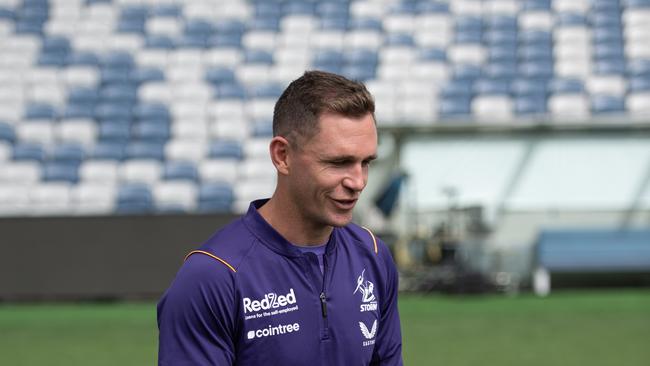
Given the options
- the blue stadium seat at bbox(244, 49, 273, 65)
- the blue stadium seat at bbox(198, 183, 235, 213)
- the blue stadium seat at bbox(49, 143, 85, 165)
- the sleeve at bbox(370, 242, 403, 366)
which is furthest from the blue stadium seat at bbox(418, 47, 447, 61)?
the sleeve at bbox(370, 242, 403, 366)

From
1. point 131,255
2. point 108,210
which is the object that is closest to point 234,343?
point 131,255

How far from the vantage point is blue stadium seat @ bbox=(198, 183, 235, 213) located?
16422mm

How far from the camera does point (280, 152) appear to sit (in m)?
2.75

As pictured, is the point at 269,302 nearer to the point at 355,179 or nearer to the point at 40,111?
the point at 355,179

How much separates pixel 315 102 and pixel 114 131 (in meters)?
15.2

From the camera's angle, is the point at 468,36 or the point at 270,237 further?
the point at 468,36

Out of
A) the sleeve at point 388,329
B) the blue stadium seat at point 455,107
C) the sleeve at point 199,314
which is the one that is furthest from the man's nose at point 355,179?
the blue stadium seat at point 455,107

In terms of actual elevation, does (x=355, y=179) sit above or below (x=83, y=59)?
above

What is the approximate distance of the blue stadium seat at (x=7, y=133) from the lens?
1728cm

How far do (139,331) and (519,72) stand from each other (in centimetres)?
880

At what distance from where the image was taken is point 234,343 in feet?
9.10

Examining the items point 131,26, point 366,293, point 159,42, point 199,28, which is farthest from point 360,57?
point 366,293

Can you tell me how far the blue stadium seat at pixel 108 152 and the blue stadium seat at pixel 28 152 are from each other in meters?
0.86

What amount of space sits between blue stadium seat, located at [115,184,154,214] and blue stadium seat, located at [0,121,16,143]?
7.35 feet
